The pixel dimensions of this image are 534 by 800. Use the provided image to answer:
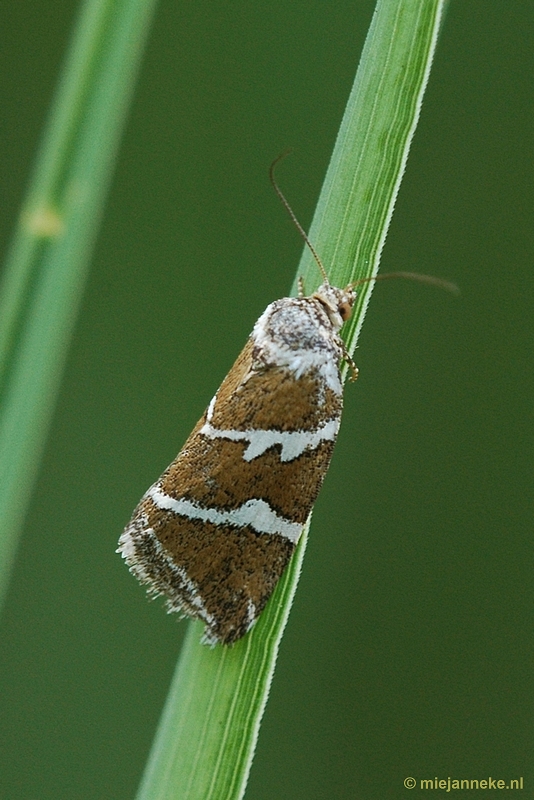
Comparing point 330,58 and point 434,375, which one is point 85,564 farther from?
point 330,58

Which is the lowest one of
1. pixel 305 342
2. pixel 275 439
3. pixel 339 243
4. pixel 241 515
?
A: pixel 241 515

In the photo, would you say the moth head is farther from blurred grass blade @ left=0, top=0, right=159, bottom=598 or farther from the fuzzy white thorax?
blurred grass blade @ left=0, top=0, right=159, bottom=598

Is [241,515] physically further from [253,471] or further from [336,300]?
[336,300]

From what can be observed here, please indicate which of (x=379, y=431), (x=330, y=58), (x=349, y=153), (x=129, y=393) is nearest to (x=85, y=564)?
(x=129, y=393)

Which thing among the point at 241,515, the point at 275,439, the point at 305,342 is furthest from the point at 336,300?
the point at 241,515

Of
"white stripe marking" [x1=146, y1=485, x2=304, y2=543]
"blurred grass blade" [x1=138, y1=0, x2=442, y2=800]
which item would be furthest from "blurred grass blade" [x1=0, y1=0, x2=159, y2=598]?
"blurred grass blade" [x1=138, y1=0, x2=442, y2=800]

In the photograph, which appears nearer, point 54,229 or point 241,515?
point 54,229
